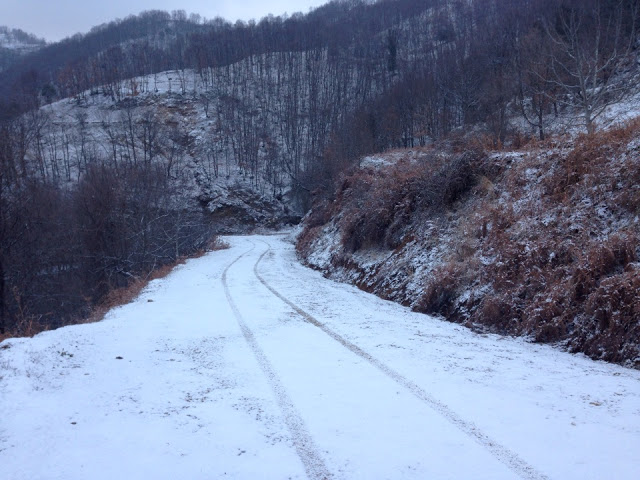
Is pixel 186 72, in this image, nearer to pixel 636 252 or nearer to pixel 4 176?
pixel 4 176

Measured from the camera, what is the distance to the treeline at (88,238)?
2308 centimetres

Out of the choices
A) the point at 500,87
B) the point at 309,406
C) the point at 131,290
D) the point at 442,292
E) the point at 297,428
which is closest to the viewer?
the point at 297,428

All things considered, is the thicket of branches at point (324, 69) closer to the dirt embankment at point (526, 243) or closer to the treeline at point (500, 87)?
the treeline at point (500, 87)

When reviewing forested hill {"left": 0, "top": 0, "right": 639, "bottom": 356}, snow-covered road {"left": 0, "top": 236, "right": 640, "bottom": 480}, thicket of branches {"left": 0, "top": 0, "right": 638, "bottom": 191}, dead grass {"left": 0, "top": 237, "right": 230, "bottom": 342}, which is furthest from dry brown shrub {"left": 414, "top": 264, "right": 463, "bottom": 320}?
thicket of branches {"left": 0, "top": 0, "right": 638, "bottom": 191}

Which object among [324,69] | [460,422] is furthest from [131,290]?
[324,69]

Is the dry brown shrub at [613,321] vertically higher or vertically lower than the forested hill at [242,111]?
lower

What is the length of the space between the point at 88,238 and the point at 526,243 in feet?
88.8

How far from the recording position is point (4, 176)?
2062cm

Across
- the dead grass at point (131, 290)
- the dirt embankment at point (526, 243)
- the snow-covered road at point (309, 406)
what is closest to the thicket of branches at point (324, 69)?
the dead grass at point (131, 290)

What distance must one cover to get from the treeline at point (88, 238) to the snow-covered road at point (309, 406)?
18.1 m

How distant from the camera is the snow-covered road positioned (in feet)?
12.0

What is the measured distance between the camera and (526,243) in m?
9.12

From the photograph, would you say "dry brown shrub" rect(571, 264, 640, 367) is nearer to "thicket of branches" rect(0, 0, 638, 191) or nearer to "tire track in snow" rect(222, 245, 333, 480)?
"tire track in snow" rect(222, 245, 333, 480)

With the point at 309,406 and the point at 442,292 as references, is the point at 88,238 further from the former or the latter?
the point at 309,406
